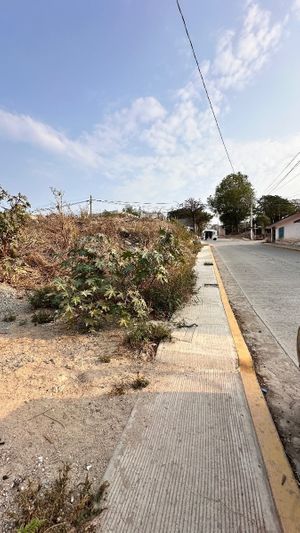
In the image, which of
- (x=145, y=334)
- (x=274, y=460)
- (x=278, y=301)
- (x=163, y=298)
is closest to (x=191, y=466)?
(x=274, y=460)

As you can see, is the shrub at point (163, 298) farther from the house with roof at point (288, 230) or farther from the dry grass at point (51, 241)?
the house with roof at point (288, 230)

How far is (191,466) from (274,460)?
53cm

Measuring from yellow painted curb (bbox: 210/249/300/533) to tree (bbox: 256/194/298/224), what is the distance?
70.2m

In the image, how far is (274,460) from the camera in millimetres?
1937

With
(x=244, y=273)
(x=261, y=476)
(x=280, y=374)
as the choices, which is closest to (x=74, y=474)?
(x=261, y=476)

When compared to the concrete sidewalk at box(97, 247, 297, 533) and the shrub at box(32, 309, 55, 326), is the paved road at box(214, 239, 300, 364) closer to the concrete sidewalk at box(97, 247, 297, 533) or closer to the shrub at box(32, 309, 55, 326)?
the concrete sidewalk at box(97, 247, 297, 533)

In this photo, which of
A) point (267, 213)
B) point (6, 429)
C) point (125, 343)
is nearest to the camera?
point (6, 429)

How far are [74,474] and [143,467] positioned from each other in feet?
1.28

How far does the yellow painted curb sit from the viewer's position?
62.4 inches

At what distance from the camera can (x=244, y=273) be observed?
1129 cm

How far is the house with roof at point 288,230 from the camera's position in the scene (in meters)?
32.6

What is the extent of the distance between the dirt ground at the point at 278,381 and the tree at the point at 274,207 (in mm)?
68372

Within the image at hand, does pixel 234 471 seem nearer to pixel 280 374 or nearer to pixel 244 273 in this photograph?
pixel 280 374

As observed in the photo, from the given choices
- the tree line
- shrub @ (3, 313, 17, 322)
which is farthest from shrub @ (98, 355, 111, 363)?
the tree line
